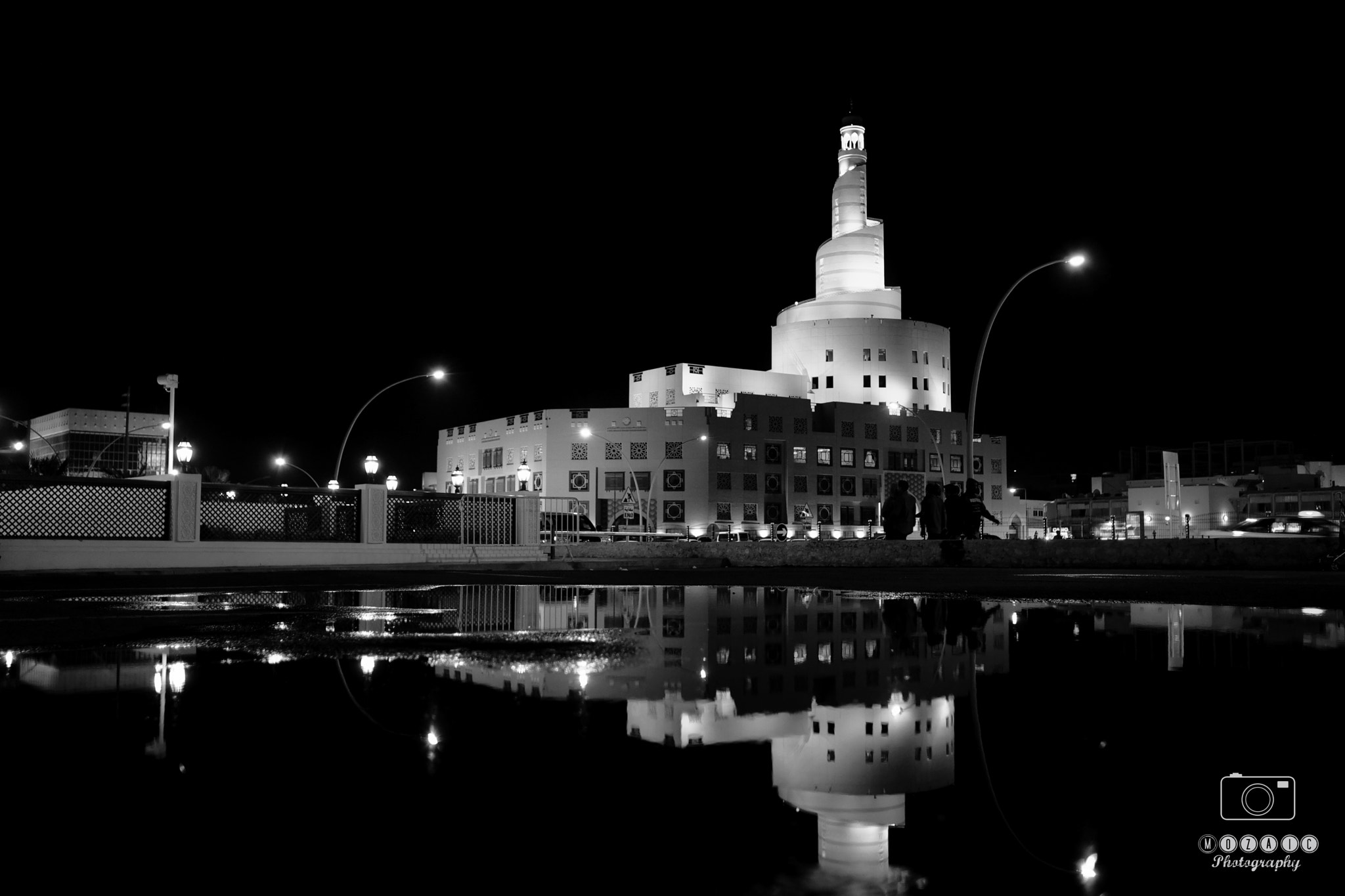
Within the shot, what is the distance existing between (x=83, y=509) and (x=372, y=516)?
6.61 meters

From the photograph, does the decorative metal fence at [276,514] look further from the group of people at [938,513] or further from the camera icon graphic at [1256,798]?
the camera icon graphic at [1256,798]

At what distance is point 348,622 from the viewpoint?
799 centimetres

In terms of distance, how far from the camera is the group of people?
73.6 ft

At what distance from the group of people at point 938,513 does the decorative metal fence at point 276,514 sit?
13.7 meters

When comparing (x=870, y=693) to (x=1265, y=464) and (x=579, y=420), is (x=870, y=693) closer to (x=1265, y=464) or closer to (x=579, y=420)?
(x=579, y=420)

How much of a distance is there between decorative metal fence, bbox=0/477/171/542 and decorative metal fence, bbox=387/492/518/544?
5833 millimetres

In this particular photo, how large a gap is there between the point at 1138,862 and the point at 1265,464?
13736cm

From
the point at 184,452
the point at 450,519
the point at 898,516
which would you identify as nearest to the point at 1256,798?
the point at 898,516

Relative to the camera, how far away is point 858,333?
98.9 m

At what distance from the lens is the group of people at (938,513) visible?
2242 centimetres

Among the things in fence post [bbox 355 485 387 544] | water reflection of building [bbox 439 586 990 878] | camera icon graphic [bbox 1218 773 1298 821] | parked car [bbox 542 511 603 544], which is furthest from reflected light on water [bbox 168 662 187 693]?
parked car [bbox 542 511 603 544]

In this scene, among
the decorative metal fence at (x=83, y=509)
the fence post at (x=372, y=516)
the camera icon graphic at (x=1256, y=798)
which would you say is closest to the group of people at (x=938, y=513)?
the fence post at (x=372, y=516)

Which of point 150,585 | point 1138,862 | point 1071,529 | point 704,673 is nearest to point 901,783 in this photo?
point 1138,862

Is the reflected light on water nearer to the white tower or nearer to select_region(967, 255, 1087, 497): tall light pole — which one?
select_region(967, 255, 1087, 497): tall light pole
